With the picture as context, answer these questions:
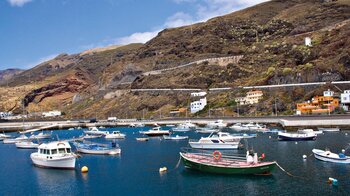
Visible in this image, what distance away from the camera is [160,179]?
172 feet

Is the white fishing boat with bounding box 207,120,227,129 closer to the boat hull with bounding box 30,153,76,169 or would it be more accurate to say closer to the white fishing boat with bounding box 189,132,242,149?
the white fishing boat with bounding box 189,132,242,149

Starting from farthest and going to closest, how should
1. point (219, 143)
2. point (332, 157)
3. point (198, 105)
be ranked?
point (198, 105) < point (219, 143) < point (332, 157)

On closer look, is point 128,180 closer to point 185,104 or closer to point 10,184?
point 10,184

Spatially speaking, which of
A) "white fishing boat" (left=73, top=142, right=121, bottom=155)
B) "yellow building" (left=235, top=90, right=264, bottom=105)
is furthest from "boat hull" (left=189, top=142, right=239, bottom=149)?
"yellow building" (left=235, top=90, right=264, bottom=105)

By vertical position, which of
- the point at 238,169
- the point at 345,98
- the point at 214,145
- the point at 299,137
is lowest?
the point at 238,169

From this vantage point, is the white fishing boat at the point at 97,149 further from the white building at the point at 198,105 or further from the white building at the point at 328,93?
the white building at the point at 198,105

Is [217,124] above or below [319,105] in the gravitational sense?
below

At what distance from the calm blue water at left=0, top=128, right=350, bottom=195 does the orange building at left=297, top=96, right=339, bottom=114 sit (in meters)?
57.6

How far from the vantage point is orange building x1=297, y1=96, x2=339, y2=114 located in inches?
5037

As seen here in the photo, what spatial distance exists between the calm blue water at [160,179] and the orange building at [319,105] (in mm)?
57559

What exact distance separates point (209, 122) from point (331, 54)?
63.9m

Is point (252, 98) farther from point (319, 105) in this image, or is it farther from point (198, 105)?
point (319, 105)

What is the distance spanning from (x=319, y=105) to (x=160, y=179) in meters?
95.0

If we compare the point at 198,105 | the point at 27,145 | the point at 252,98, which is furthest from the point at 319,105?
the point at 27,145
